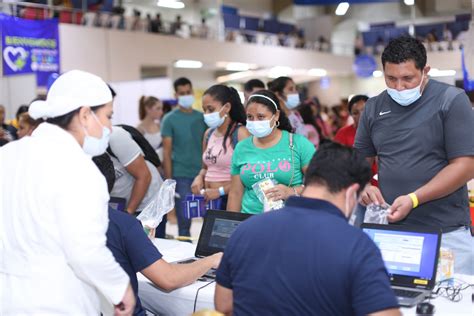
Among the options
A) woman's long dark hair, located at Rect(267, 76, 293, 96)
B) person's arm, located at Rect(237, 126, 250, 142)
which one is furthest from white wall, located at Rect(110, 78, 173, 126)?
person's arm, located at Rect(237, 126, 250, 142)

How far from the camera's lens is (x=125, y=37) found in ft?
42.7

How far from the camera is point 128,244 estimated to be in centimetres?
228

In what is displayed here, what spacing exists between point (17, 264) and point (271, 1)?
2255 centimetres

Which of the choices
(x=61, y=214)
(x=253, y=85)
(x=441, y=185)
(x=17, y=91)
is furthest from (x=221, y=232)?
(x=17, y=91)

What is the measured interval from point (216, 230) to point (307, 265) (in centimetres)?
124

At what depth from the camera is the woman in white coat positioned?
72.9 inches

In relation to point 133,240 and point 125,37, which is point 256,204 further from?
point 125,37

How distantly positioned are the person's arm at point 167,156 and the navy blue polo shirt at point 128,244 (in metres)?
3.14

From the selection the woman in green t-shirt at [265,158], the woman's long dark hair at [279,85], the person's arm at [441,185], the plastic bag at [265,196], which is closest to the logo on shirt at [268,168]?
the woman in green t-shirt at [265,158]

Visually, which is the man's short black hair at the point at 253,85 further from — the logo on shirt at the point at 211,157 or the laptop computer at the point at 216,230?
the laptop computer at the point at 216,230

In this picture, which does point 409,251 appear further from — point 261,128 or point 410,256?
point 261,128

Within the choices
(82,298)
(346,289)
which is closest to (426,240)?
(346,289)

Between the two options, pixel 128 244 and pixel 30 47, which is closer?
pixel 128 244

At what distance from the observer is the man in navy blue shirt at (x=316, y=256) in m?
1.60
